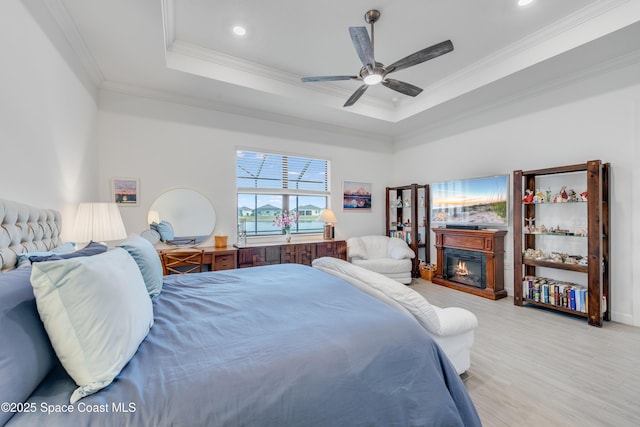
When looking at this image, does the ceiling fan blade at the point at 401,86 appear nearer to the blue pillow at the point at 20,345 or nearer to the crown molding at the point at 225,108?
the crown molding at the point at 225,108

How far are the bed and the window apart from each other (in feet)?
9.70

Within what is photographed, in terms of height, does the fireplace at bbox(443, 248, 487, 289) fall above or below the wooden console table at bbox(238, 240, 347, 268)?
below

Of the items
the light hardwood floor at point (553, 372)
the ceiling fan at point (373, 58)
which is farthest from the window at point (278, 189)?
the light hardwood floor at point (553, 372)

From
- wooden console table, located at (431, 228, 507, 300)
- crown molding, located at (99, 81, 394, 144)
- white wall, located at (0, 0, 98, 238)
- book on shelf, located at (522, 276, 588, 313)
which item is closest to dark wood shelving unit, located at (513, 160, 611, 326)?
book on shelf, located at (522, 276, 588, 313)

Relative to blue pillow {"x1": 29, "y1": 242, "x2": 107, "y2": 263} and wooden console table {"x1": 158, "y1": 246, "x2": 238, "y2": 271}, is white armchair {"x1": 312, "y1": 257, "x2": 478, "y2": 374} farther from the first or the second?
wooden console table {"x1": 158, "y1": 246, "x2": 238, "y2": 271}

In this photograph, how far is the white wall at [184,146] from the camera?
3568mm

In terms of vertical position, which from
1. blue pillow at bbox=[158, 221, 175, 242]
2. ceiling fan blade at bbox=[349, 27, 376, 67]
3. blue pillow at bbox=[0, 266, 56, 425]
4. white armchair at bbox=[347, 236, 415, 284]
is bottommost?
white armchair at bbox=[347, 236, 415, 284]

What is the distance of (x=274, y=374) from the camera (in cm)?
102

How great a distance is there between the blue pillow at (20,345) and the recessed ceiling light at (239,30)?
9.58 ft

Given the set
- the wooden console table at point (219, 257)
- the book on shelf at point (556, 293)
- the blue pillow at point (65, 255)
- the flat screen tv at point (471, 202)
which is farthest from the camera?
the flat screen tv at point (471, 202)

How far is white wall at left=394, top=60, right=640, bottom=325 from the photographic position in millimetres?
3014

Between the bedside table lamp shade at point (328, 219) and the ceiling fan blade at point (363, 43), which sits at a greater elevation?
the ceiling fan blade at point (363, 43)

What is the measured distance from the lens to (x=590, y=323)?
2.99m

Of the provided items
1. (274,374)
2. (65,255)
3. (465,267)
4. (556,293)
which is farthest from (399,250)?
(65,255)
